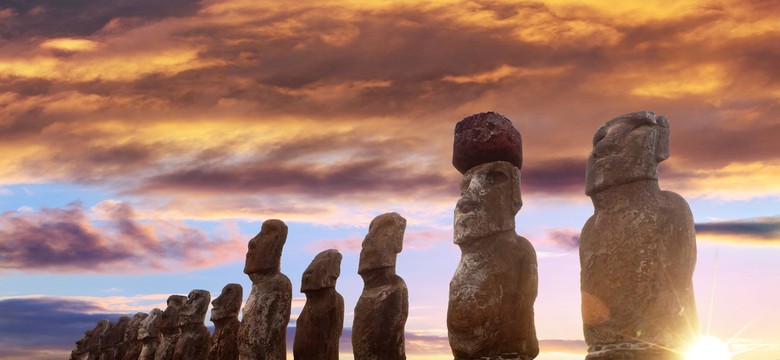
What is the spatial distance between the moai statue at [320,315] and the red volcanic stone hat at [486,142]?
16.6ft

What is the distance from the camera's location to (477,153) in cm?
1527

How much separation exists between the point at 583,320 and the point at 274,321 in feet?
30.8

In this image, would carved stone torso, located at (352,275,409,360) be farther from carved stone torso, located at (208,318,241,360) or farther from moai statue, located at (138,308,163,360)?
Answer: moai statue, located at (138,308,163,360)

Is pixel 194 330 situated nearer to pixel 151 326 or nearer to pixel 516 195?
pixel 151 326

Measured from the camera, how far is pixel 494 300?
14.1 meters

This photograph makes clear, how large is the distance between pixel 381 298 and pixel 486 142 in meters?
3.94

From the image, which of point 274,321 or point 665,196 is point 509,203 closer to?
point 665,196

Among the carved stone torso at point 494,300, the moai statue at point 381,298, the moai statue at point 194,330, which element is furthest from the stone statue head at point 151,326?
the carved stone torso at point 494,300

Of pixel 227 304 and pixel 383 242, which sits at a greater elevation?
pixel 383 242

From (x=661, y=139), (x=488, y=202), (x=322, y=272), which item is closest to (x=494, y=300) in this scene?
(x=488, y=202)

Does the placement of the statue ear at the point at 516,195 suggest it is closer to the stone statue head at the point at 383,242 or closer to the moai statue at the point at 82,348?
the stone statue head at the point at 383,242

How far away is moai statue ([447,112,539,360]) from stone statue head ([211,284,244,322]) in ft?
30.7

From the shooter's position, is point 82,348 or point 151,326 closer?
point 151,326

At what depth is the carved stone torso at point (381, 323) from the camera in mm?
17266
